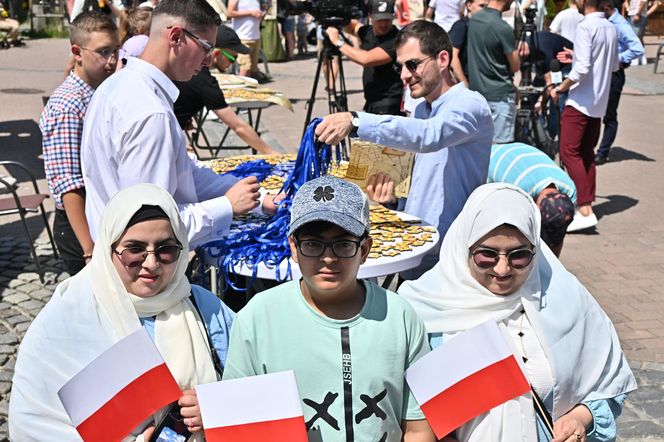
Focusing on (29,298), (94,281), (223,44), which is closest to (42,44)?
(223,44)

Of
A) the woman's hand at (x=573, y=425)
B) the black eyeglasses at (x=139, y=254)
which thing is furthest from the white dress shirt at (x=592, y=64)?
the black eyeglasses at (x=139, y=254)

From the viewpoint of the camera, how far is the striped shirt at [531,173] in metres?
5.14

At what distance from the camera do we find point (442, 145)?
3.92 m

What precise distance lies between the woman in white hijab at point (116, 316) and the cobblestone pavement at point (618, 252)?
2.01 meters

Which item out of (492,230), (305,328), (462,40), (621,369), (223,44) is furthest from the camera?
(462,40)

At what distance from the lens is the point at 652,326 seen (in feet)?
19.5

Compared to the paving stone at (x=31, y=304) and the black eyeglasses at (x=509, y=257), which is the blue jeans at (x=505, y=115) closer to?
the paving stone at (x=31, y=304)

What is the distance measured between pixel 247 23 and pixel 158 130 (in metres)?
10.9

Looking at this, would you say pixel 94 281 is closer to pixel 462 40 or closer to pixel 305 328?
pixel 305 328

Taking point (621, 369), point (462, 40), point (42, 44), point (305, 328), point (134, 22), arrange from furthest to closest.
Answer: point (42, 44) < point (462, 40) < point (134, 22) < point (621, 369) < point (305, 328)

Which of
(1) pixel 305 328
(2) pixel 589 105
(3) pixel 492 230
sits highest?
(3) pixel 492 230

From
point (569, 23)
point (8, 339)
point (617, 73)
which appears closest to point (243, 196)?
point (8, 339)

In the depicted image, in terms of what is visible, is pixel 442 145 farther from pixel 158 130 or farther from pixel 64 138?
pixel 64 138

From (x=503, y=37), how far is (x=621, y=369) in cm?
573
